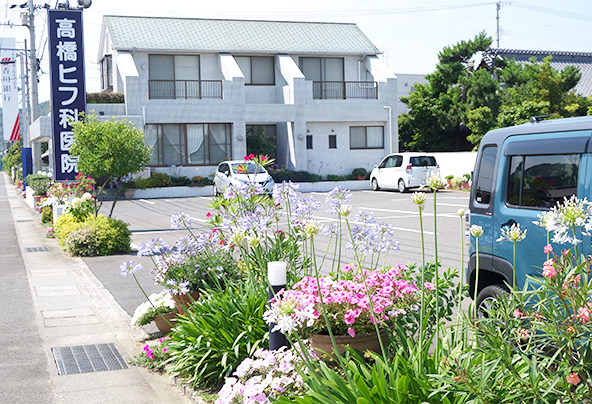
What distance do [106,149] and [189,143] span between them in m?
18.4

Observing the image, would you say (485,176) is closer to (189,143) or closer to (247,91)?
(189,143)

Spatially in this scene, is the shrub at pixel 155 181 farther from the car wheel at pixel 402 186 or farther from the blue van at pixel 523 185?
the blue van at pixel 523 185

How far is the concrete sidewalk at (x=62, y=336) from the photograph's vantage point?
17.9 ft

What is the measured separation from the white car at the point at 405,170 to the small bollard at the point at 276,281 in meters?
22.6

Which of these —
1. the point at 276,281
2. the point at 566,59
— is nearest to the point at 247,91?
the point at 566,59

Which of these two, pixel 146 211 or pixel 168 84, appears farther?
pixel 168 84

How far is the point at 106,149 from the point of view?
1498 centimetres

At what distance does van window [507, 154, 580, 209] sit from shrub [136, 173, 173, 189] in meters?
25.9

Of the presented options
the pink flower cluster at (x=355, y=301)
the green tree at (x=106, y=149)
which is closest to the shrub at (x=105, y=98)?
the green tree at (x=106, y=149)

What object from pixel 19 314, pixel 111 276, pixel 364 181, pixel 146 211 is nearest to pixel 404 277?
pixel 19 314

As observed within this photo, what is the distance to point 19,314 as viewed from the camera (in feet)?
28.0

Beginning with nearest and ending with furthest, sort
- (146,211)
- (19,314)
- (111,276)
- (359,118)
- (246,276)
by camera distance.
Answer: (246,276), (19,314), (111,276), (146,211), (359,118)

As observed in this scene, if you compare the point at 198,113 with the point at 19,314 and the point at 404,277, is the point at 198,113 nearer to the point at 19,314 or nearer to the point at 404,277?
the point at 19,314

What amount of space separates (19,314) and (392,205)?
1546cm
